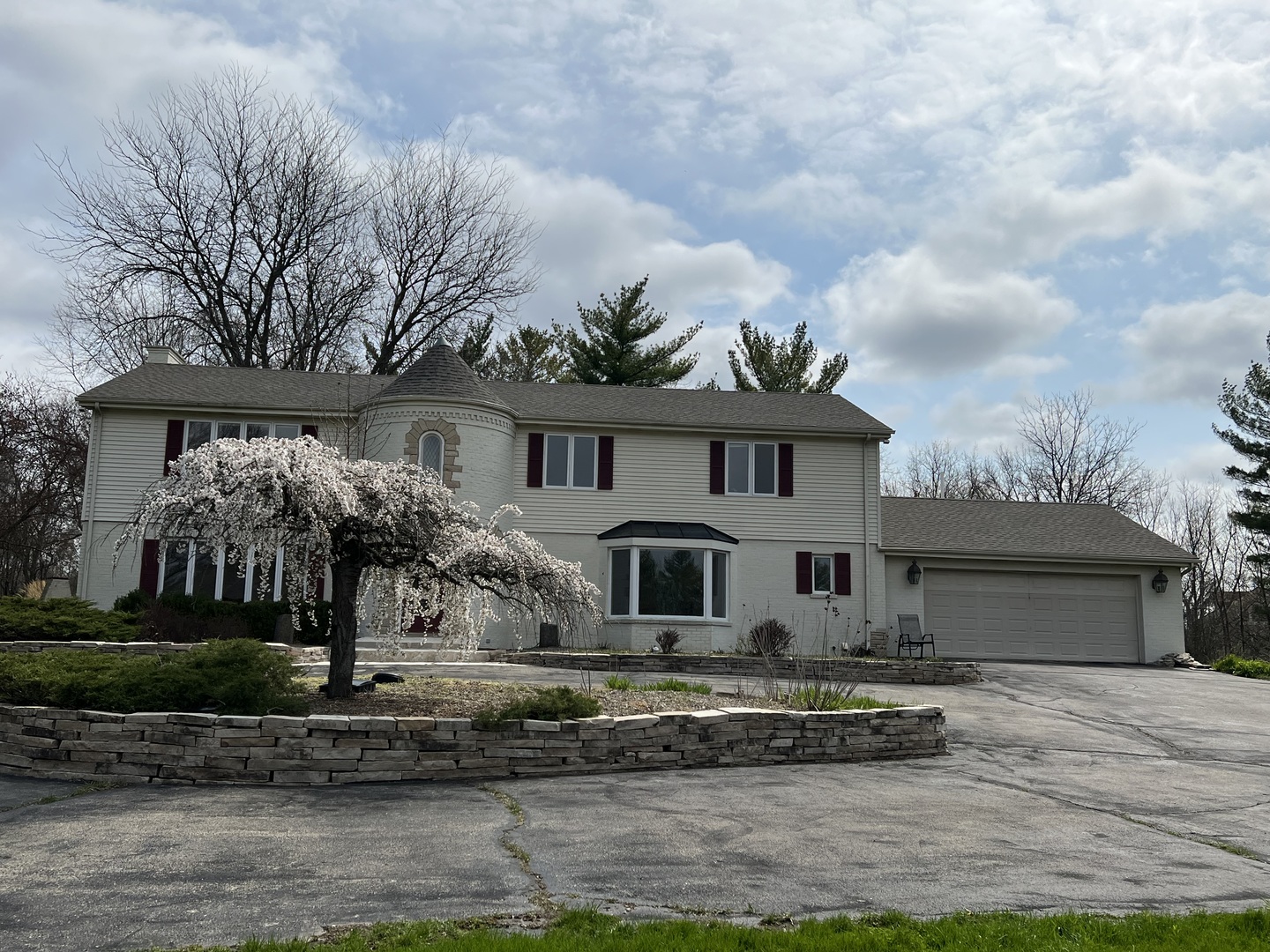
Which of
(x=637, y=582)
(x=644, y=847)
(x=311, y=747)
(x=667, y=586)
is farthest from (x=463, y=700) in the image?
(x=667, y=586)

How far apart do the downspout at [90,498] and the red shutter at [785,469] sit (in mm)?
14847

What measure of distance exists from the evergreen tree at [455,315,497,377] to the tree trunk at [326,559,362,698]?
1011 inches

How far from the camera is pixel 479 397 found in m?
21.3

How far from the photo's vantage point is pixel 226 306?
33.1 metres

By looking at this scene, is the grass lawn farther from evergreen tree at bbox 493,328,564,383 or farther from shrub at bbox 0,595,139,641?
evergreen tree at bbox 493,328,564,383

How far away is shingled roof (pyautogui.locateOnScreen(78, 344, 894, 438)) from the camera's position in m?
21.6

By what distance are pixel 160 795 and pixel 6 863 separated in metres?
2.08

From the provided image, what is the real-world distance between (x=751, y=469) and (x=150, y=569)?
42.8 feet

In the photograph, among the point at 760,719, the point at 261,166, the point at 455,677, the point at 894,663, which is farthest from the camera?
the point at 261,166

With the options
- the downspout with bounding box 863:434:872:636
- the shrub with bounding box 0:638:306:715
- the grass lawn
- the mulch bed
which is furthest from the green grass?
the downspout with bounding box 863:434:872:636

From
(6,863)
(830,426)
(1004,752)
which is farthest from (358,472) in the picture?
(830,426)

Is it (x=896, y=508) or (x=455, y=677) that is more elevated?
(x=896, y=508)

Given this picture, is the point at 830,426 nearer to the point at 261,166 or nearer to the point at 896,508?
the point at 896,508

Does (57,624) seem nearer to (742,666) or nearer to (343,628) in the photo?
(343,628)
